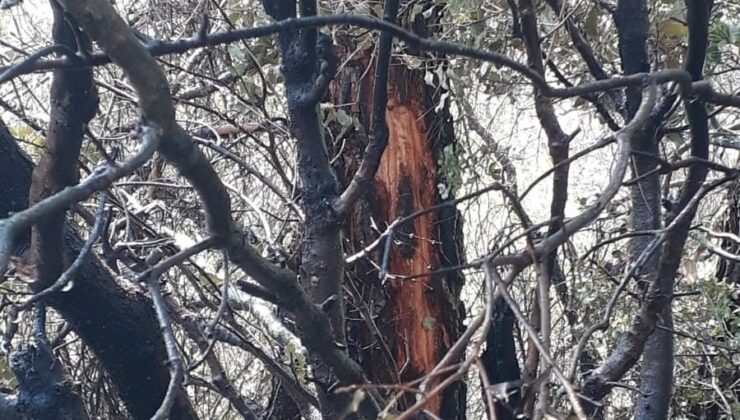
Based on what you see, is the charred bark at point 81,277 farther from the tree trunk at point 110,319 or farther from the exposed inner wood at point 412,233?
the exposed inner wood at point 412,233

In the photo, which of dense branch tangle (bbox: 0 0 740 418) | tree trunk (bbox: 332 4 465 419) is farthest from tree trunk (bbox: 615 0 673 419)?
tree trunk (bbox: 332 4 465 419)

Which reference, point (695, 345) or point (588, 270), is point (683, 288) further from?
point (588, 270)

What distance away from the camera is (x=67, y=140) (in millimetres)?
1149

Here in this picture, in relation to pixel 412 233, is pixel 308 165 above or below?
below

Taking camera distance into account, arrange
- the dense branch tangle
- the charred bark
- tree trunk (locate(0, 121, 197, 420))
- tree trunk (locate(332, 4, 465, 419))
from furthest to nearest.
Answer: tree trunk (locate(332, 4, 465, 419)) → tree trunk (locate(0, 121, 197, 420)) → the charred bark → the dense branch tangle

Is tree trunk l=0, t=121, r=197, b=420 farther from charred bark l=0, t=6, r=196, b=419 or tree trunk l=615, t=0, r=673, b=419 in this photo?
tree trunk l=615, t=0, r=673, b=419

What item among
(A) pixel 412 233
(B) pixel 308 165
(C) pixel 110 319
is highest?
(A) pixel 412 233

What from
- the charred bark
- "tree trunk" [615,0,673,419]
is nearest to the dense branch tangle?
"tree trunk" [615,0,673,419]

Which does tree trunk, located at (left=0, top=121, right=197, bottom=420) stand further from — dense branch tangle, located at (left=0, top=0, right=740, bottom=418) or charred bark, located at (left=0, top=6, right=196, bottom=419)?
dense branch tangle, located at (left=0, top=0, right=740, bottom=418)

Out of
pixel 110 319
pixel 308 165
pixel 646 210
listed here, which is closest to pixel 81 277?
pixel 110 319

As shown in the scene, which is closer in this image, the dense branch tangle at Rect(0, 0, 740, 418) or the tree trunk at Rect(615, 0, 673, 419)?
the dense branch tangle at Rect(0, 0, 740, 418)

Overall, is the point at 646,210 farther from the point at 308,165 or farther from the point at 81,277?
the point at 81,277

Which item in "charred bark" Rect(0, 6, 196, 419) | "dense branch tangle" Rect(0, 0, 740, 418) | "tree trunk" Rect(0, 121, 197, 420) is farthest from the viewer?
"tree trunk" Rect(0, 121, 197, 420)

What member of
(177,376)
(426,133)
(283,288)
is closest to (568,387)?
(177,376)
